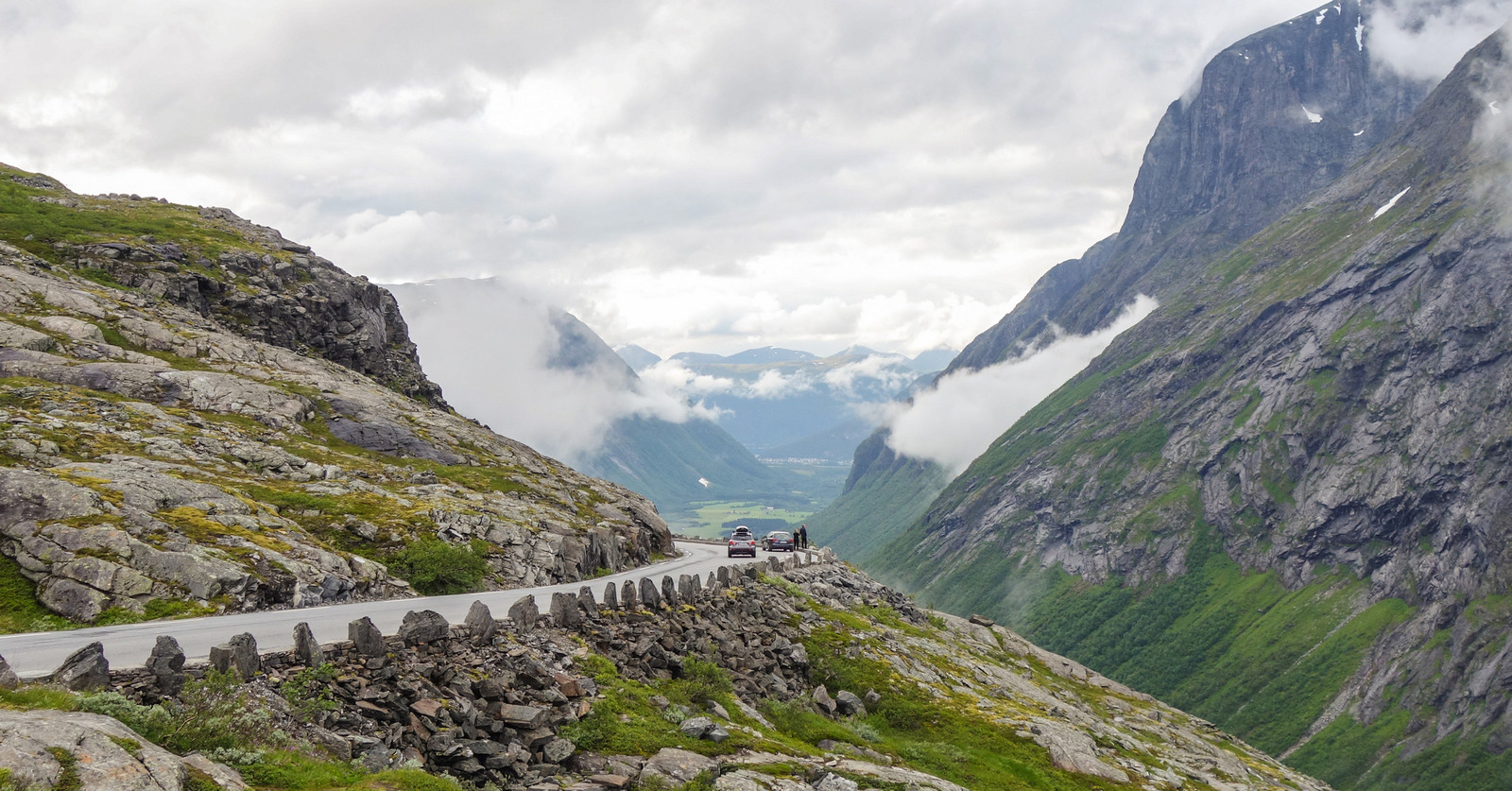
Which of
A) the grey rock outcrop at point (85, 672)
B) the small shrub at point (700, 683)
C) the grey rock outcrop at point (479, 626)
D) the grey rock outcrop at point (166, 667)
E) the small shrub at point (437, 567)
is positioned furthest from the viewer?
the small shrub at point (437, 567)

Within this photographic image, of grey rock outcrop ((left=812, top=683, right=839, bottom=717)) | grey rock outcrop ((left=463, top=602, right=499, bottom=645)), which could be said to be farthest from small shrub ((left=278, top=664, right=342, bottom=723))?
grey rock outcrop ((left=812, top=683, right=839, bottom=717))

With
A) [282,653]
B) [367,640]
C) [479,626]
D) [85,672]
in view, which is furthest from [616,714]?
[85,672]

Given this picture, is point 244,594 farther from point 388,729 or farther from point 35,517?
point 388,729

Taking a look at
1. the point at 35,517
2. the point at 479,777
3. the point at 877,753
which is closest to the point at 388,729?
the point at 479,777

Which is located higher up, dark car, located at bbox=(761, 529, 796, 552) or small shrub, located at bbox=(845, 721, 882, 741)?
dark car, located at bbox=(761, 529, 796, 552)

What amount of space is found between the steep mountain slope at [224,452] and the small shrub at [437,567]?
14 centimetres

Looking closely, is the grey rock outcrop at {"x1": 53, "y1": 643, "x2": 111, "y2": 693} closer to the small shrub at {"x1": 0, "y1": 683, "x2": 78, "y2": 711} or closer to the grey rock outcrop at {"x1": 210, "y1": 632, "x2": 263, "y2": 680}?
the small shrub at {"x1": 0, "y1": 683, "x2": 78, "y2": 711}

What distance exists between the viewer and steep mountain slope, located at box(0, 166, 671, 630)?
30344mm

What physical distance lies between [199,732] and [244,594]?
1982cm

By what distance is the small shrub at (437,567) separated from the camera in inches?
1597

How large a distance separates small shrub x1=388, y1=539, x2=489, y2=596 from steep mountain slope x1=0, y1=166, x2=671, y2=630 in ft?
0.45

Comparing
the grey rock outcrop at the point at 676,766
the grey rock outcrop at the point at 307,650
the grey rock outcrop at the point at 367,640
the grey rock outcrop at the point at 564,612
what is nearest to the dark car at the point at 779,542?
the grey rock outcrop at the point at 564,612

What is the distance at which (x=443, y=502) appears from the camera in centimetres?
5138

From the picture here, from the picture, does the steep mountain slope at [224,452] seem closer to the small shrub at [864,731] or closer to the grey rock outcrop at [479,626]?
the grey rock outcrop at [479,626]
